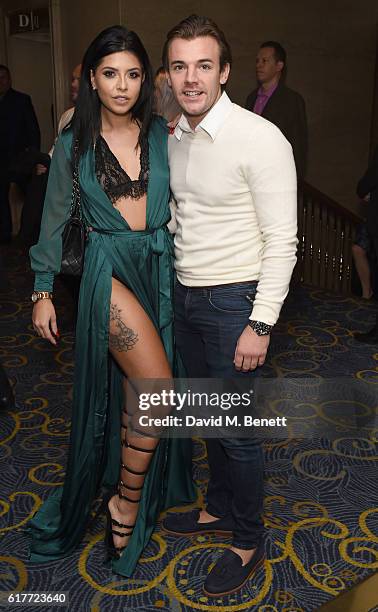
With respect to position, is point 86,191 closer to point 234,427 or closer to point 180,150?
point 180,150

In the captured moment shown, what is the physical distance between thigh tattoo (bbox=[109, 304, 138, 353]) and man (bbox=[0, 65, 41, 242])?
209 inches

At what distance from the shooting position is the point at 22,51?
791 cm

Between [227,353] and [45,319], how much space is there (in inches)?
23.3

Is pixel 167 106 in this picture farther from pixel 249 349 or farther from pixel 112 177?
pixel 249 349

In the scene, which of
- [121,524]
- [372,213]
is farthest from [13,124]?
[121,524]

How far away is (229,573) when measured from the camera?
7.04ft

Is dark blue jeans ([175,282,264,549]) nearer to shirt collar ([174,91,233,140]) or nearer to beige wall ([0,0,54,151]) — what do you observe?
shirt collar ([174,91,233,140])

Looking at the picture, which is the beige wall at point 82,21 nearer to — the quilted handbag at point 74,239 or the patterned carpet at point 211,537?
the patterned carpet at point 211,537

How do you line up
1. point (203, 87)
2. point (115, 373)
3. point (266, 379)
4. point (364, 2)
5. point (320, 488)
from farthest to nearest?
1. point (364, 2)
2. point (266, 379)
3. point (320, 488)
4. point (115, 373)
5. point (203, 87)

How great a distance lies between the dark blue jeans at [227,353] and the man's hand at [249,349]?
58 mm

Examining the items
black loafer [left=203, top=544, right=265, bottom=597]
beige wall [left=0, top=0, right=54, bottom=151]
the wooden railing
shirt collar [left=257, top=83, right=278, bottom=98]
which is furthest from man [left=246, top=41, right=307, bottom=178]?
black loafer [left=203, top=544, right=265, bottom=597]

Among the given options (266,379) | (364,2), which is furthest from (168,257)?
(364,2)

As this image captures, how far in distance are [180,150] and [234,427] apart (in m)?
0.86

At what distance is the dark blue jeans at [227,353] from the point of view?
1990 mm
